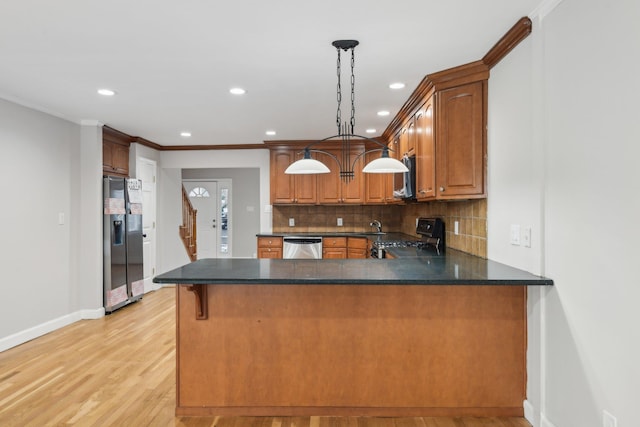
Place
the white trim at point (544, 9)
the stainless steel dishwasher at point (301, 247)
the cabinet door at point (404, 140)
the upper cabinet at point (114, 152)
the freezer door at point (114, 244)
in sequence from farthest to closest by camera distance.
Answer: the stainless steel dishwasher at point (301, 247), the upper cabinet at point (114, 152), the freezer door at point (114, 244), the cabinet door at point (404, 140), the white trim at point (544, 9)

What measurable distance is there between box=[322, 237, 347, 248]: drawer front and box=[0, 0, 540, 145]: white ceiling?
2125 millimetres

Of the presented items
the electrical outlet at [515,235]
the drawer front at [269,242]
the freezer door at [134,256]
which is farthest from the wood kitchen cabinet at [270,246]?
the electrical outlet at [515,235]

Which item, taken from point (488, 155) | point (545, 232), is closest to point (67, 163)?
point (488, 155)

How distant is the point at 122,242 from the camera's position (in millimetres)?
5074

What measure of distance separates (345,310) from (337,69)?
1.77 m

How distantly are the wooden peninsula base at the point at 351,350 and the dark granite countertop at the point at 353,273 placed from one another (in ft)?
0.39

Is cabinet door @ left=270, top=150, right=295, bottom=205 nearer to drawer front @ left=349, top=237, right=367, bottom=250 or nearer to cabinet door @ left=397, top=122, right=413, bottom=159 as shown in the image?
drawer front @ left=349, top=237, right=367, bottom=250

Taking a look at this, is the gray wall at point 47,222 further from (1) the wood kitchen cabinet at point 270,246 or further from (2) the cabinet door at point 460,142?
(2) the cabinet door at point 460,142

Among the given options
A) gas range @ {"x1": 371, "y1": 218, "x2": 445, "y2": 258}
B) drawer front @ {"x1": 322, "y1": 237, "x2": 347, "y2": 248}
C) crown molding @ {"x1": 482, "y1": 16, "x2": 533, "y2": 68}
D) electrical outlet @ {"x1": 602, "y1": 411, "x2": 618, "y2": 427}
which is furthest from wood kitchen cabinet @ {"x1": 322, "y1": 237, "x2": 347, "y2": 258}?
electrical outlet @ {"x1": 602, "y1": 411, "x2": 618, "y2": 427}

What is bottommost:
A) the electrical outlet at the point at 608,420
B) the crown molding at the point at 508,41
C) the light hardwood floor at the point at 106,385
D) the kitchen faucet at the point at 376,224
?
the light hardwood floor at the point at 106,385

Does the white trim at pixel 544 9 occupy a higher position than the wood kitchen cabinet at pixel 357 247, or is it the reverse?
the white trim at pixel 544 9

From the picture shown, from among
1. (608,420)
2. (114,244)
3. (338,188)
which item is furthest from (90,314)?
(608,420)

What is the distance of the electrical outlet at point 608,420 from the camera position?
1.63m

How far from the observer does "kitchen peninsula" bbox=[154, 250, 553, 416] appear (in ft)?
7.76
